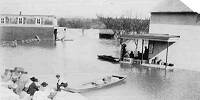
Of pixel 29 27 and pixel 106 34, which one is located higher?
pixel 29 27

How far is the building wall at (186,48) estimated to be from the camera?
20045 millimetres

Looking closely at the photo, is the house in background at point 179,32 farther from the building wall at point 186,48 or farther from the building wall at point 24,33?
the building wall at point 24,33

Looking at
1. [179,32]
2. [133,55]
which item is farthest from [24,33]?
[179,32]

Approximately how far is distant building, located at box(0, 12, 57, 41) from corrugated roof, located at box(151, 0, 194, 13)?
1321 centimetres

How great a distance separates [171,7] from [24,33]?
18.5 metres

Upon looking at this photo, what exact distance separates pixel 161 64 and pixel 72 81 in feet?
27.0

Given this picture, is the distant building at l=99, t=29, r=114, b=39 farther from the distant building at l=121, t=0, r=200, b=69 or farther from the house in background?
the distant building at l=121, t=0, r=200, b=69

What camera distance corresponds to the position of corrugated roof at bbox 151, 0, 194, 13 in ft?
68.7

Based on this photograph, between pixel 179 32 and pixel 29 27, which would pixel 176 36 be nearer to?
pixel 179 32

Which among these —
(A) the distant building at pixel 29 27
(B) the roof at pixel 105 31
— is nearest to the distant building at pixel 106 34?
(B) the roof at pixel 105 31

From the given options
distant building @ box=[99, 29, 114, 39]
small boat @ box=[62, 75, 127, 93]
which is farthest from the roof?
small boat @ box=[62, 75, 127, 93]

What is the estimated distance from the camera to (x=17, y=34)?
103 feet

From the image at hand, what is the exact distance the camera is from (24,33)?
114 ft

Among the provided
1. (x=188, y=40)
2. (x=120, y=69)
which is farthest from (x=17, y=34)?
(x=188, y=40)
